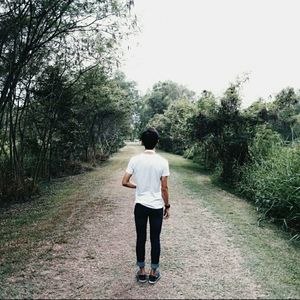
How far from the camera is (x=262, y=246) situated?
18.5 feet

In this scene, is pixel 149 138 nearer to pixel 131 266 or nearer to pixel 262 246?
pixel 131 266

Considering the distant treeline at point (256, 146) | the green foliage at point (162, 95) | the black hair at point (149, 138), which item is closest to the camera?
the black hair at point (149, 138)

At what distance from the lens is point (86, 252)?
5.13 metres

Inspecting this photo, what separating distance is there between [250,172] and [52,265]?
778 centimetres

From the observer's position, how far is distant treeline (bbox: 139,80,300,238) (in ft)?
24.3

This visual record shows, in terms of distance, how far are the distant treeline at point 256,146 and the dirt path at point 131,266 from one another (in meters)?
1.51

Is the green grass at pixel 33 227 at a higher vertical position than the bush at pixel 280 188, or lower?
lower

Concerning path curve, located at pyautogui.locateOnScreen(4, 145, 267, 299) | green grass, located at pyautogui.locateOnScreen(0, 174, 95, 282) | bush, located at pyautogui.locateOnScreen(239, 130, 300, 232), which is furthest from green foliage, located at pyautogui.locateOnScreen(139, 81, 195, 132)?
path curve, located at pyautogui.locateOnScreen(4, 145, 267, 299)

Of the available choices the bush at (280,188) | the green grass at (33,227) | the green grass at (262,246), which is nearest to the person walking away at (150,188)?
the green grass at (262,246)

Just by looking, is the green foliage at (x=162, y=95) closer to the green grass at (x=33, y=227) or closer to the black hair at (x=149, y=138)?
the green grass at (x=33, y=227)

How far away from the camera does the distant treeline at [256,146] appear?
24.3 ft

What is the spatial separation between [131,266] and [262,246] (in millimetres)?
2367

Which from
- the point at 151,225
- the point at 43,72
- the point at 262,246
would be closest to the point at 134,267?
the point at 151,225

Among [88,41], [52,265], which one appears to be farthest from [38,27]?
[52,265]
